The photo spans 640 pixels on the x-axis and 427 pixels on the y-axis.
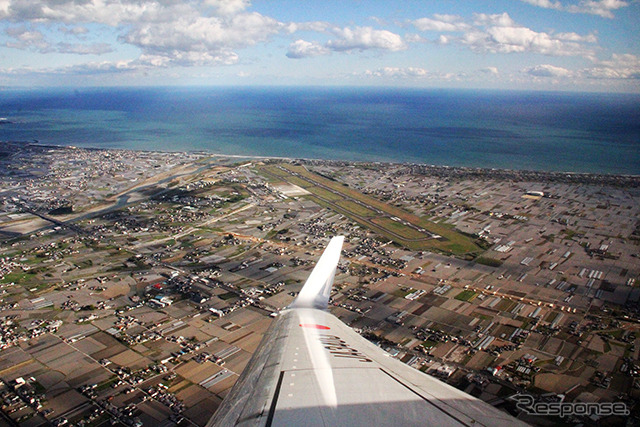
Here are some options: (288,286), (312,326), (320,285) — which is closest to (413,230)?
(288,286)

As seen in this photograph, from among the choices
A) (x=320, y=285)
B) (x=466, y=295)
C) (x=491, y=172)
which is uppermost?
(x=320, y=285)

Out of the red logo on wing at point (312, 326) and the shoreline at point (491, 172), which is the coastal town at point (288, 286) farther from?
the red logo on wing at point (312, 326)

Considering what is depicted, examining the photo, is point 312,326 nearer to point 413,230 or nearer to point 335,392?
point 335,392

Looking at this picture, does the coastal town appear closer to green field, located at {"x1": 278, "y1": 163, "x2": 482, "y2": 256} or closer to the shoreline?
green field, located at {"x1": 278, "y1": 163, "x2": 482, "y2": 256}

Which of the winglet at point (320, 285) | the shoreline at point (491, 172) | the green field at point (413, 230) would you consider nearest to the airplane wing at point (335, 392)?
the winglet at point (320, 285)

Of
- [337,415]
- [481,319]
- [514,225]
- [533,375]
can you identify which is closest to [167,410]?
[337,415]

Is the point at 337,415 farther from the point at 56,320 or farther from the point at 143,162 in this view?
the point at 143,162

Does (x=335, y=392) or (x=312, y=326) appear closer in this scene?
(x=335, y=392)
